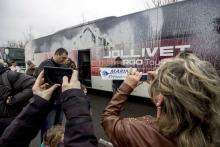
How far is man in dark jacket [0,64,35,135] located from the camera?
326 cm

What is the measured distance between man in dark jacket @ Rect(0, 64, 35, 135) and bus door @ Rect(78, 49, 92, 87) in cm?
819

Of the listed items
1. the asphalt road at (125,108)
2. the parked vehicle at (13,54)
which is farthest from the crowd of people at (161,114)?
the parked vehicle at (13,54)

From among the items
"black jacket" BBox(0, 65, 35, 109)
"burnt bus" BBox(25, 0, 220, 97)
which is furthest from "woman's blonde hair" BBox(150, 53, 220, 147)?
"burnt bus" BBox(25, 0, 220, 97)

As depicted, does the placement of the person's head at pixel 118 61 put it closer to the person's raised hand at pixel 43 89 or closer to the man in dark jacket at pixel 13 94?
the man in dark jacket at pixel 13 94

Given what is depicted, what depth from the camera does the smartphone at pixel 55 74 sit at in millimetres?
1373

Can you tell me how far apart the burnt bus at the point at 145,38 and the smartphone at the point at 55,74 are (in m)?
5.65

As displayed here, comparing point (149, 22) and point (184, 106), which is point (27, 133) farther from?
point (149, 22)

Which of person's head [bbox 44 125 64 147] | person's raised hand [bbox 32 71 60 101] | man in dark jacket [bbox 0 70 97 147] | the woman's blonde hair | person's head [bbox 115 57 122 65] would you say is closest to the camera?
man in dark jacket [bbox 0 70 97 147]

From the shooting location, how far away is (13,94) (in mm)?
3371

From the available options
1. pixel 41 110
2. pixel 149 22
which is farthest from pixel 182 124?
pixel 149 22

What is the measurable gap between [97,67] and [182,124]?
9.60 meters

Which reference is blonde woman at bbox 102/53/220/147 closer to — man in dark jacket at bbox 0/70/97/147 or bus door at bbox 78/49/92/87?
man in dark jacket at bbox 0/70/97/147

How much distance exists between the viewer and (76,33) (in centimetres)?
1221

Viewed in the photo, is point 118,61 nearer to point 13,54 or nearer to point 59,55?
point 59,55
